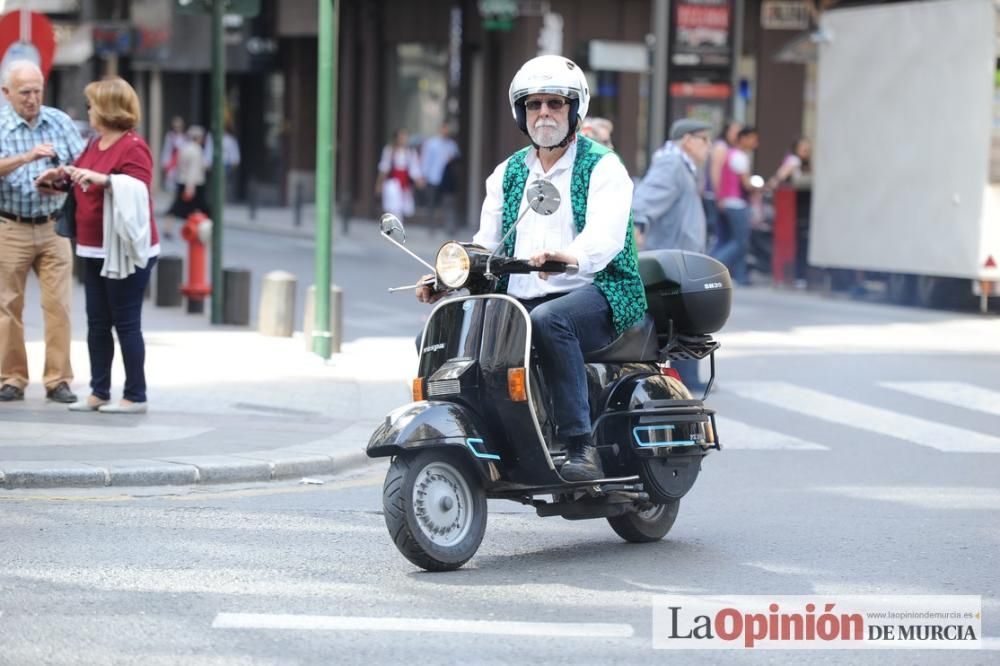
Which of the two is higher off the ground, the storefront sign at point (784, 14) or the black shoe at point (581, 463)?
the storefront sign at point (784, 14)

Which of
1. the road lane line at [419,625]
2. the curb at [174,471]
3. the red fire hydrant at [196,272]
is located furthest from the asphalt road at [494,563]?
the red fire hydrant at [196,272]

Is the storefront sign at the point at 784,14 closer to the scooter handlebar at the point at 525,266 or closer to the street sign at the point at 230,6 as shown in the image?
the street sign at the point at 230,6

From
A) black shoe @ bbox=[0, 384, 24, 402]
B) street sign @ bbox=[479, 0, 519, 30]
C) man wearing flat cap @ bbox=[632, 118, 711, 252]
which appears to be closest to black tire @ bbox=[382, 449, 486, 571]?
A: black shoe @ bbox=[0, 384, 24, 402]

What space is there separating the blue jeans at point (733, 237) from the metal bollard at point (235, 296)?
5.96 meters

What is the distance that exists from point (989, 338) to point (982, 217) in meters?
2.13

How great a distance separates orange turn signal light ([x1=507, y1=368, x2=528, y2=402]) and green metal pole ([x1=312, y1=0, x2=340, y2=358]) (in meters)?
6.59

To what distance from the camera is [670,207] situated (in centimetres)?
1179

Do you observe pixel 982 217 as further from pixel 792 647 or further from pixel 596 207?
pixel 792 647

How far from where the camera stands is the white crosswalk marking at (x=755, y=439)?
413 inches

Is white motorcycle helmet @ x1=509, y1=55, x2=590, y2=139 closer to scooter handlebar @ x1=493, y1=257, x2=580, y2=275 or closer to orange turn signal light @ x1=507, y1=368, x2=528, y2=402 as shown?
scooter handlebar @ x1=493, y1=257, x2=580, y2=275

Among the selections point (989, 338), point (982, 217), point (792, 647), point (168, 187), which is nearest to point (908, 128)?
point (982, 217)

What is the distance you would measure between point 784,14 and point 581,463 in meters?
26.2

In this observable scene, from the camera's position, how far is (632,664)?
543 centimetres

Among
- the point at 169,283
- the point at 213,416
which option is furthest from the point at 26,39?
the point at 169,283
